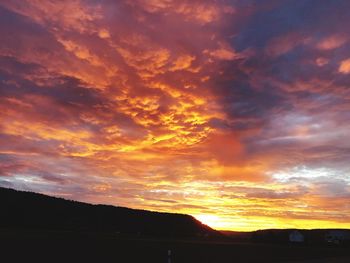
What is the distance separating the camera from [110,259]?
25.0 meters

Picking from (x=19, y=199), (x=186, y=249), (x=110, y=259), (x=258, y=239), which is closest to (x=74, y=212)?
(x=19, y=199)

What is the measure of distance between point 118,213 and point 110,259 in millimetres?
89813

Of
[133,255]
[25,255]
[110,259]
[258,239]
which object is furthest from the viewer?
[258,239]

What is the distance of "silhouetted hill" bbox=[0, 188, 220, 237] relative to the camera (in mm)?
80562

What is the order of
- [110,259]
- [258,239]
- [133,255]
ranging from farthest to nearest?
[258,239]
[133,255]
[110,259]

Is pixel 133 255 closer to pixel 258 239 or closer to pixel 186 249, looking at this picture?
pixel 186 249

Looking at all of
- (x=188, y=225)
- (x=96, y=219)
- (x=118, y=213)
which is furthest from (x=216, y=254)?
(x=188, y=225)

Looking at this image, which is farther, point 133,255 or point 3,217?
point 3,217

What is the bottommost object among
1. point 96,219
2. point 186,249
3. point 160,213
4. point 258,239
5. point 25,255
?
point 25,255

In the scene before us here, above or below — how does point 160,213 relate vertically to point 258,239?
above

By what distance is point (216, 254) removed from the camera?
107ft

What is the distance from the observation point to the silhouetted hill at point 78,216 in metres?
80.6

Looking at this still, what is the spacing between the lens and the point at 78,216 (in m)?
95.6

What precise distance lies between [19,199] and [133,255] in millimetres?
74117
